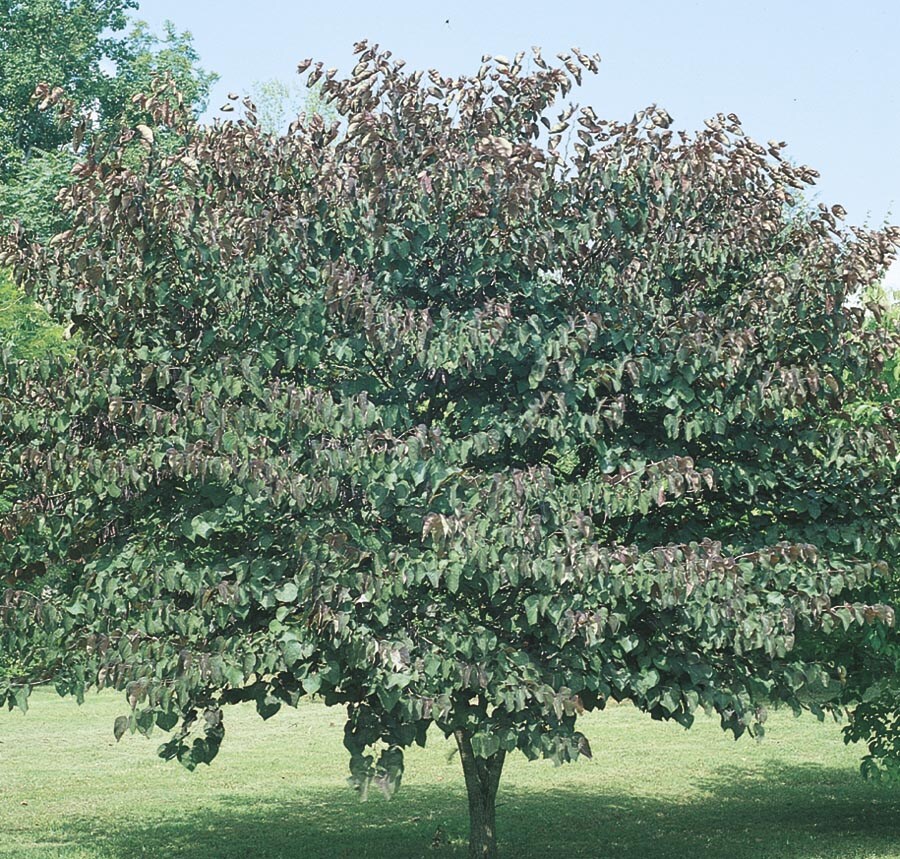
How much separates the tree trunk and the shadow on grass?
1.80 m

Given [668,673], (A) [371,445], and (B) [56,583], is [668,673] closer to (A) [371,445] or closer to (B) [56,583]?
(A) [371,445]

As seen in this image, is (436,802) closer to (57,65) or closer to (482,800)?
(482,800)

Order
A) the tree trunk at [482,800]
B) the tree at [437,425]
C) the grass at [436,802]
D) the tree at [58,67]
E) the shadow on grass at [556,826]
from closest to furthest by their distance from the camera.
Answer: the tree at [437,425] < the tree trunk at [482,800] < the shadow on grass at [556,826] < the grass at [436,802] < the tree at [58,67]

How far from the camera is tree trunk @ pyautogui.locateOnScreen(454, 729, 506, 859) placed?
883 centimetres

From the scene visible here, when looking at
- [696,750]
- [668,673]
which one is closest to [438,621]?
[668,673]

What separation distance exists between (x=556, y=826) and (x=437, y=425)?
21.0 ft

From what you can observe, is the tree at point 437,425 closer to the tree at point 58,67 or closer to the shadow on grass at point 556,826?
the shadow on grass at point 556,826

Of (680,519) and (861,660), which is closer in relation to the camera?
(680,519)

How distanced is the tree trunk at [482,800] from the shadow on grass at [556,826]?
70.9 inches

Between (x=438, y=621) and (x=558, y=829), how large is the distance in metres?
5.78

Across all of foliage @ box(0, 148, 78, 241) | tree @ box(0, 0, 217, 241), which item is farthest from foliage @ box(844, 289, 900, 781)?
tree @ box(0, 0, 217, 241)

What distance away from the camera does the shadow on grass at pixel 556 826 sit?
10812 mm

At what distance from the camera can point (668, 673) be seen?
754cm

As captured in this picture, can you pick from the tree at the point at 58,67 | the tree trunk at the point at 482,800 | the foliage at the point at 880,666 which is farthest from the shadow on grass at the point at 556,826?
the tree at the point at 58,67
